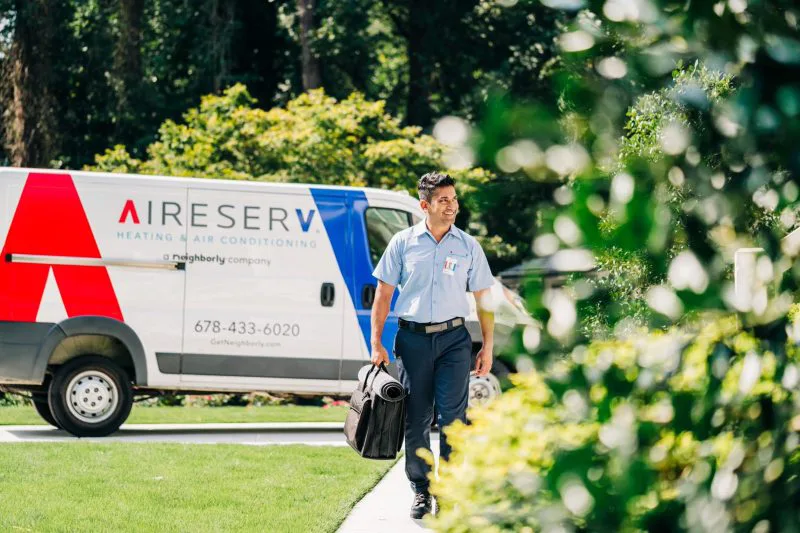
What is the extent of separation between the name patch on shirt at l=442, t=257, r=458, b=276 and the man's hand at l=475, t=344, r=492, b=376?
1.49 feet

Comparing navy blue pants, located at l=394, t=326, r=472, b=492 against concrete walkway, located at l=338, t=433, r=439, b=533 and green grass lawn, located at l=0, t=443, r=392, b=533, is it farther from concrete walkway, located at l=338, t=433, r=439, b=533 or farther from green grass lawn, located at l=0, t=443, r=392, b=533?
green grass lawn, located at l=0, t=443, r=392, b=533

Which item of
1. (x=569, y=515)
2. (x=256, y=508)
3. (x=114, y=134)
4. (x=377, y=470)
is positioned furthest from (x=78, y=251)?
(x=114, y=134)

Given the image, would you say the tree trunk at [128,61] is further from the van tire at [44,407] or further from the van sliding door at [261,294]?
the van sliding door at [261,294]

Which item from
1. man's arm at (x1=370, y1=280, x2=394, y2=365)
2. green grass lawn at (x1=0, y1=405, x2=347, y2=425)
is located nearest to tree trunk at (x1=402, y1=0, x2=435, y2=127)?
green grass lawn at (x1=0, y1=405, x2=347, y2=425)

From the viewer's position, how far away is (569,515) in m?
2.52

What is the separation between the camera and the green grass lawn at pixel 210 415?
13141 millimetres

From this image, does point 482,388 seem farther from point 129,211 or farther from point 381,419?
point 381,419

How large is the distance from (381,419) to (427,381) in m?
0.34

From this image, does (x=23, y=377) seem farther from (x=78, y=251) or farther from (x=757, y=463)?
(x=757, y=463)

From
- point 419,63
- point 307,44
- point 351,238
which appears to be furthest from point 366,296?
point 419,63

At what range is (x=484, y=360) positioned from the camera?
705 centimetres

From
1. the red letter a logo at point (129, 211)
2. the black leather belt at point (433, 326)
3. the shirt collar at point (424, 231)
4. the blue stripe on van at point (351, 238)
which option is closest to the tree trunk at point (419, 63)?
the blue stripe on van at point (351, 238)

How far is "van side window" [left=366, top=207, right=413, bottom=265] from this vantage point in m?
11.6

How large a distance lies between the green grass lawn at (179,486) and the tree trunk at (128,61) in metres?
16.9
